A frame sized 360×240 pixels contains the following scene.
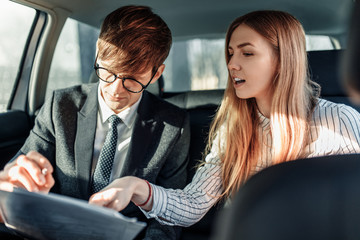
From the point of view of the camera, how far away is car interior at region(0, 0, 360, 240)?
71.8 inches

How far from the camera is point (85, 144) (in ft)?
4.60

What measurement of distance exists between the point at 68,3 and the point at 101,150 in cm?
107

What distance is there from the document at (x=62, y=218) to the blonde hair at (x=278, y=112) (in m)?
0.66

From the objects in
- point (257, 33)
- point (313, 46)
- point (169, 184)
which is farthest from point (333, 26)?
point (169, 184)

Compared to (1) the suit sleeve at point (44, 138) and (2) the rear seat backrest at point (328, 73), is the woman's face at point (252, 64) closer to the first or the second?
(2) the rear seat backrest at point (328, 73)

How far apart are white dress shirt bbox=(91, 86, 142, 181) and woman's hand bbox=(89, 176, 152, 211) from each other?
303 millimetres

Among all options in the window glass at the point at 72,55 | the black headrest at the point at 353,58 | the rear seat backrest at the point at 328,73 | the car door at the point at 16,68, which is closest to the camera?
the black headrest at the point at 353,58

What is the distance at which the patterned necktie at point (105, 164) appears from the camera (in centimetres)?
139

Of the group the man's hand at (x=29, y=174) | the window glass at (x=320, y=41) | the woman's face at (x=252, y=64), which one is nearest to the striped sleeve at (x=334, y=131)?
the woman's face at (x=252, y=64)

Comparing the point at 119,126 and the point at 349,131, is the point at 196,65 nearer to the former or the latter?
the point at 119,126

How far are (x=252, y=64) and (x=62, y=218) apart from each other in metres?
0.85

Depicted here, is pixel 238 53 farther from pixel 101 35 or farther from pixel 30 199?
pixel 30 199

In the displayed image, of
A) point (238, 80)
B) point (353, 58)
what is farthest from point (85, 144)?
point (353, 58)

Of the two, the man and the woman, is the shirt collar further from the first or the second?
the woman
